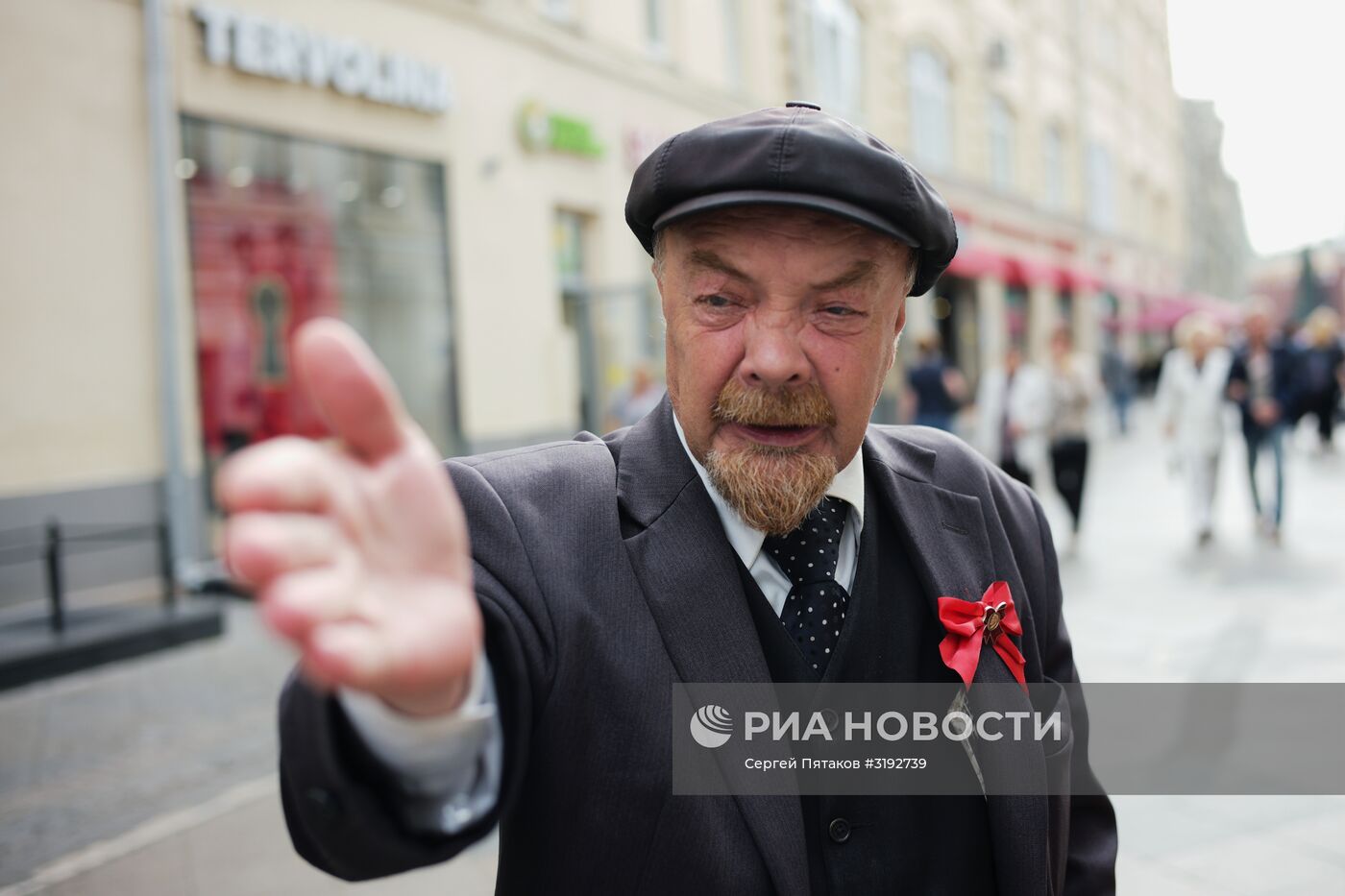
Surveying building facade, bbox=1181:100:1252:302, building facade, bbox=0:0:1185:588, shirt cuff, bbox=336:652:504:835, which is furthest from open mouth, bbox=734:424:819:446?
building facade, bbox=1181:100:1252:302

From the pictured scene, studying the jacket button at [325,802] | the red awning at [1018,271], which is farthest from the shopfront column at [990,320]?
the jacket button at [325,802]

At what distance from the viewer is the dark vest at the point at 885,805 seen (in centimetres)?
144

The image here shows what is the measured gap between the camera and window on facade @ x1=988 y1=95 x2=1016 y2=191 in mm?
22719

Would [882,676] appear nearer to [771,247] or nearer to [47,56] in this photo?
[771,247]

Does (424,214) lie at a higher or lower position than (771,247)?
higher

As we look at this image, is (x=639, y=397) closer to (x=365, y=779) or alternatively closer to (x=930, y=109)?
(x=365, y=779)

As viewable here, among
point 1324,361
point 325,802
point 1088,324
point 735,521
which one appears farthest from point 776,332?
point 1088,324

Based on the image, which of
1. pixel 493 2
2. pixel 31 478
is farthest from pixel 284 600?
pixel 493 2

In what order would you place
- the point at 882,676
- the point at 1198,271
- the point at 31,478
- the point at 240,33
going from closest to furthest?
the point at 882,676
the point at 31,478
the point at 240,33
the point at 1198,271

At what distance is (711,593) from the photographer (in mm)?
1429

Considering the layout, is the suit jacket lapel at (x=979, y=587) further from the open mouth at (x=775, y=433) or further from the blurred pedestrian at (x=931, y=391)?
the blurred pedestrian at (x=931, y=391)

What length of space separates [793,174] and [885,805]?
2.93ft

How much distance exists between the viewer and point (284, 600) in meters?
0.82

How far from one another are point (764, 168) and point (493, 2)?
33.7ft
